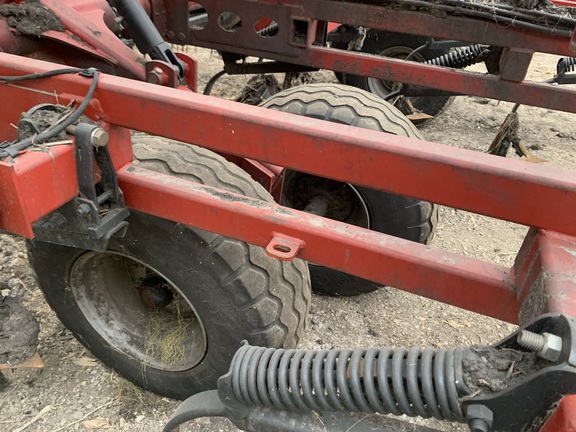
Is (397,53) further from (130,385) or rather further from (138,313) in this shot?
(130,385)

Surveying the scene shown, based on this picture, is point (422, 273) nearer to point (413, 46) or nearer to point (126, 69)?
point (126, 69)

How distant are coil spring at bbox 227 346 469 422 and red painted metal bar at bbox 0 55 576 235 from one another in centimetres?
41

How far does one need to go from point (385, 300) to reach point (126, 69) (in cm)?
186

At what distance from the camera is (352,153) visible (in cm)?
137

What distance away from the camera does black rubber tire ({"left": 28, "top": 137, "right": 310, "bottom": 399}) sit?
187cm

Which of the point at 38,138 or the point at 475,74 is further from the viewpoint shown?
the point at 475,74

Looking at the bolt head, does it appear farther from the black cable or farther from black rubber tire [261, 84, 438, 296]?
black rubber tire [261, 84, 438, 296]

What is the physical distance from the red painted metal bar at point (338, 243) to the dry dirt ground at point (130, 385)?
1.09 m

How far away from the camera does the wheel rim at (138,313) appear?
7.35 feet

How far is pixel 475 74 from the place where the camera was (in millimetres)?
2777

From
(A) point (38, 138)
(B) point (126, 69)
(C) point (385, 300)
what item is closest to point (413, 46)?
(C) point (385, 300)

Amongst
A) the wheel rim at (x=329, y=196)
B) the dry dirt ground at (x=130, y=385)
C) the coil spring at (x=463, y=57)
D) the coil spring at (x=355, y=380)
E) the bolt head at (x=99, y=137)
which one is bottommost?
the dry dirt ground at (x=130, y=385)

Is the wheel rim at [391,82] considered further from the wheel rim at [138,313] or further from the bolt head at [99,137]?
the bolt head at [99,137]

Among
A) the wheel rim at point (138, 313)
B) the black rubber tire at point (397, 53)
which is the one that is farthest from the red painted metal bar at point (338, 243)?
the black rubber tire at point (397, 53)
